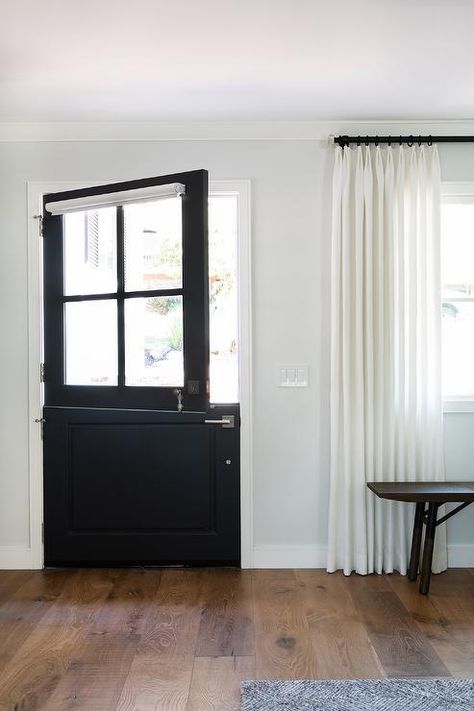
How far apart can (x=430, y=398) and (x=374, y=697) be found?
69.4 inches

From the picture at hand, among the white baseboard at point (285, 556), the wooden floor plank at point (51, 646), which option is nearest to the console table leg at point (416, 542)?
the white baseboard at point (285, 556)

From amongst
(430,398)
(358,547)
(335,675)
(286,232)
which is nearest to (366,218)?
(286,232)

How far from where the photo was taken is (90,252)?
3.53 meters

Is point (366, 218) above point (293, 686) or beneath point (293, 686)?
above

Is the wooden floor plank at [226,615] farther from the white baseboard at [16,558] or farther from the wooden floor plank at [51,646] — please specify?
the white baseboard at [16,558]

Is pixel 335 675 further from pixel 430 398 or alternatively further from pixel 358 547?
pixel 430 398

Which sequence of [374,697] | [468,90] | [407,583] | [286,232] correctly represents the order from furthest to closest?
1. [286,232]
2. [407,583]
3. [468,90]
4. [374,697]

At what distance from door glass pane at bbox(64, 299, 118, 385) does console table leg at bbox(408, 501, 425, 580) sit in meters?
1.79

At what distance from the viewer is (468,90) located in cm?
328

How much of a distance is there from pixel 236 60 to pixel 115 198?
96 centimetres

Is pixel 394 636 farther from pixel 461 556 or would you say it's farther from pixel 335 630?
pixel 461 556

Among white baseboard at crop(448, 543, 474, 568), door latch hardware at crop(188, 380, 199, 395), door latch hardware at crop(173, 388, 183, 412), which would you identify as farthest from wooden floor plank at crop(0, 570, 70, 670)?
white baseboard at crop(448, 543, 474, 568)

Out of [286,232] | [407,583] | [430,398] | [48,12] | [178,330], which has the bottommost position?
[407,583]

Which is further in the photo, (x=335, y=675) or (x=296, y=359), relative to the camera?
(x=296, y=359)
